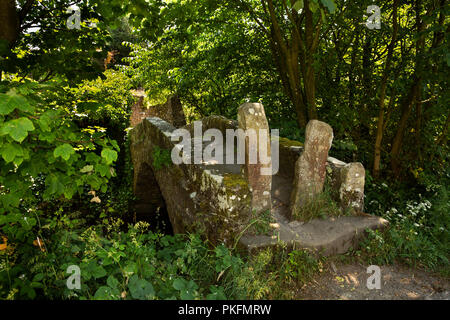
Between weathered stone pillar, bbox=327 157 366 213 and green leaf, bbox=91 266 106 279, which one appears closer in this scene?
green leaf, bbox=91 266 106 279

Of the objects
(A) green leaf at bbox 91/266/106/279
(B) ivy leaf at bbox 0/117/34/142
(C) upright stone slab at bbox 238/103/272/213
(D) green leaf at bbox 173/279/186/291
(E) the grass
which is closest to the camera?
(B) ivy leaf at bbox 0/117/34/142

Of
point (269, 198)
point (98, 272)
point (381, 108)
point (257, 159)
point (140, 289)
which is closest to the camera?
point (140, 289)

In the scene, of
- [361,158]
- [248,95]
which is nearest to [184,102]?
[248,95]

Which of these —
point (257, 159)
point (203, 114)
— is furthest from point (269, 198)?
point (203, 114)

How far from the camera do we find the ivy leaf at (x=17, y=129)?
1831mm

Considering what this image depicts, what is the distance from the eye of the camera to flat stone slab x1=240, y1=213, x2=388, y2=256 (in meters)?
3.19

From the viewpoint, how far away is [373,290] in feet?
9.78

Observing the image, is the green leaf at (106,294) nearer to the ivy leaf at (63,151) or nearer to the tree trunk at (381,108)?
the ivy leaf at (63,151)

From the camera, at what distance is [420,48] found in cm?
516

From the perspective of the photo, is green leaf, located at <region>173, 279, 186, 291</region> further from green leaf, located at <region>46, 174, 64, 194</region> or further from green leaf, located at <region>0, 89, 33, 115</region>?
green leaf, located at <region>0, 89, 33, 115</region>

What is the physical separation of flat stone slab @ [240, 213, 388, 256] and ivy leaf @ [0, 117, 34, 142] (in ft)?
7.30

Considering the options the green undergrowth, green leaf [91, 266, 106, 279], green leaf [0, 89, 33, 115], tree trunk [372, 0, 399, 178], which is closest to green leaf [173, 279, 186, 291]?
the green undergrowth

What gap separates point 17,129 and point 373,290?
3431 mm

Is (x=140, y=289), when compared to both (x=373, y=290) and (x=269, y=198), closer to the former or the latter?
(x=269, y=198)
